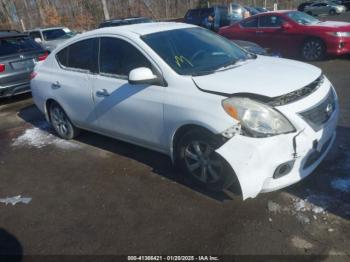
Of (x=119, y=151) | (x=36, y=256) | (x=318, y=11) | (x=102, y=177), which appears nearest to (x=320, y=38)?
(x=119, y=151)

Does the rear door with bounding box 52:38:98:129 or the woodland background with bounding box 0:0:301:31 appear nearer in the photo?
the rear door with bounding box 52:38:98:129

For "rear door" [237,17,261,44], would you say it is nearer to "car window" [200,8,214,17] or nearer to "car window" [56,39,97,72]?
"car window" [200,8,214,17]

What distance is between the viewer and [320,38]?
9523 mm

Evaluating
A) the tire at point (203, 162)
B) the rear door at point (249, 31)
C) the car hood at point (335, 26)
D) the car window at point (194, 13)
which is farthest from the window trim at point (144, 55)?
the car window at point (194, 13)

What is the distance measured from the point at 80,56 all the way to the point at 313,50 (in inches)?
279

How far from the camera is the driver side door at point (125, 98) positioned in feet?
13.0

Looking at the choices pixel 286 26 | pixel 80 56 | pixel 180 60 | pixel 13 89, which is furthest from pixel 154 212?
pixel 286 26

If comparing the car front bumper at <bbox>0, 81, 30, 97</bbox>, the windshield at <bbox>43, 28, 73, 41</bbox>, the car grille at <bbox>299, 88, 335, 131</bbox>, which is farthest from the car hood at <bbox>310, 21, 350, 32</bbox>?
the windshield at <bbox>43, 28, 73, 41</bbox>

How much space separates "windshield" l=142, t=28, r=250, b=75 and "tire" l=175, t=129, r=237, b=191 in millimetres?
729

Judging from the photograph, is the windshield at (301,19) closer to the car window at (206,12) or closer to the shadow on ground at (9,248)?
the car window at (206,12)

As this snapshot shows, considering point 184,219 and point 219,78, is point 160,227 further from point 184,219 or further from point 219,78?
point 219,78

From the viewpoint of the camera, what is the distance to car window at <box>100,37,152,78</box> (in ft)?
13.5

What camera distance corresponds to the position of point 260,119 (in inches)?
125

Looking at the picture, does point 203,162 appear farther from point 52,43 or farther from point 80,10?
point 80,10
